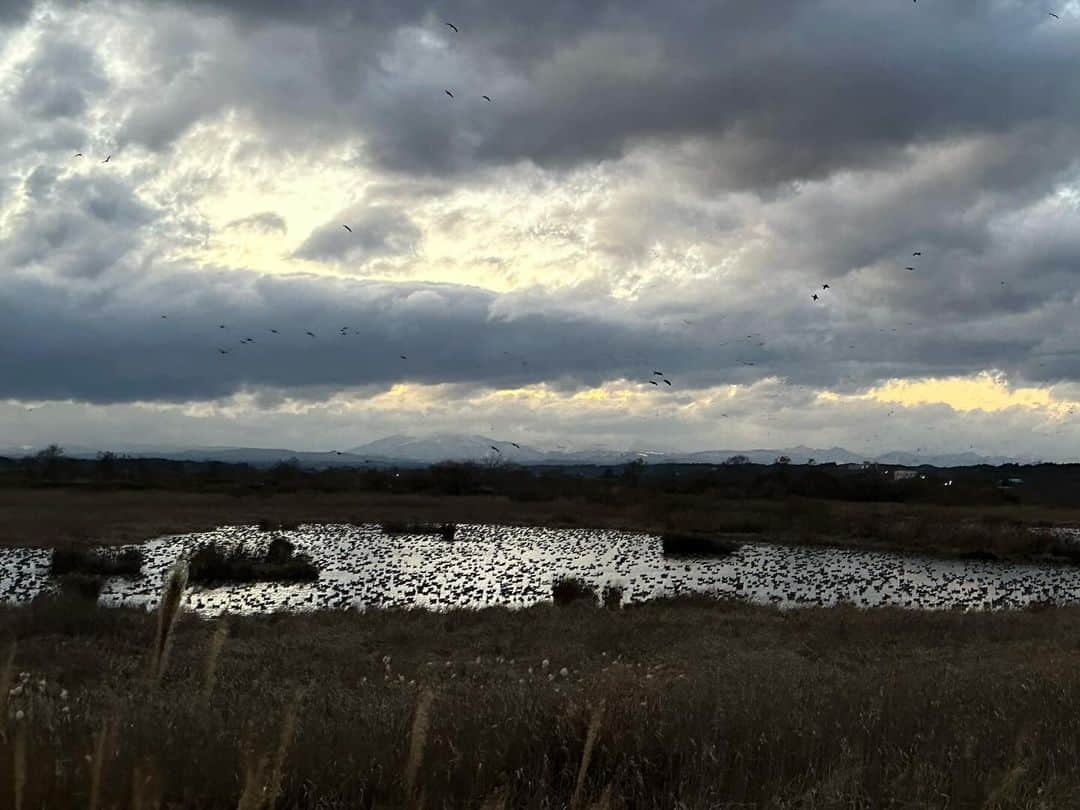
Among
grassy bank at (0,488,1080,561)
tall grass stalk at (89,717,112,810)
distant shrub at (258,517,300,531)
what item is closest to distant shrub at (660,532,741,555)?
grassy bank at (0,488,1080,561)

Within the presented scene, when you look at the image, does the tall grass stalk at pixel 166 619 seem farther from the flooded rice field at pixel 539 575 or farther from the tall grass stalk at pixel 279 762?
the flooded rice field at pixel 539 575

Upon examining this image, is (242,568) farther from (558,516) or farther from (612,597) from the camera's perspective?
(558,516)

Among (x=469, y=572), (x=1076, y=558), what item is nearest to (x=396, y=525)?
(x=469, y=572)

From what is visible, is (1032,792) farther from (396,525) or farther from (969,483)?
(969,483)

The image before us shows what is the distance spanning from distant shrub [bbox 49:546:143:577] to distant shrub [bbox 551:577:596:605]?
13.4 metres

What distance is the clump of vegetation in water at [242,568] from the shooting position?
26812 millimetres

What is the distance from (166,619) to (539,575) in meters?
25.4

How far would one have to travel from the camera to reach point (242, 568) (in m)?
27.6

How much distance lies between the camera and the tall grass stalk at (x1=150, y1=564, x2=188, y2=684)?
334 cm

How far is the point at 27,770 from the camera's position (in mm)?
3750

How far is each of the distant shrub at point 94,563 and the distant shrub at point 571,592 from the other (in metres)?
13.4

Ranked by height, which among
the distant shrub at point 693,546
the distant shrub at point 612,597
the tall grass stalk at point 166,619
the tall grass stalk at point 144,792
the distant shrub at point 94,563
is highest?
the tall grass stalk at point 166,619

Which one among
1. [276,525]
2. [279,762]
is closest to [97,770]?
[279,762]

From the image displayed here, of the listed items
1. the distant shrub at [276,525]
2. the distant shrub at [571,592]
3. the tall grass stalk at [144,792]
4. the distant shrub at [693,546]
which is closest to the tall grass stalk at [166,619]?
the tall grass stalk at [144,792]
